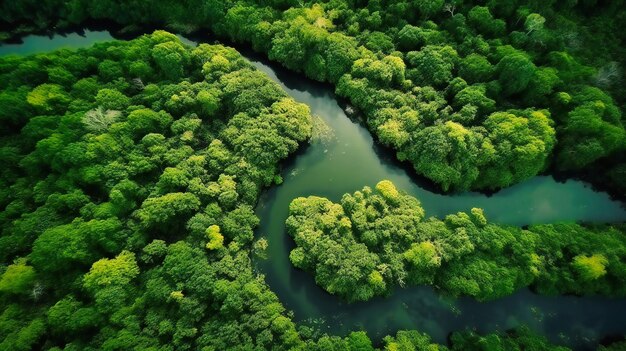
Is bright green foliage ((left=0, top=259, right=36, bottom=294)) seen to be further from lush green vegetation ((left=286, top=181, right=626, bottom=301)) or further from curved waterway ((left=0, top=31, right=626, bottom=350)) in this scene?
lush green vegetation ((left=286, top=181, right=626, bottom=301))

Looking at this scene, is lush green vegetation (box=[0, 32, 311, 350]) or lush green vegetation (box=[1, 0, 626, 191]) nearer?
lush green vegetation (box=[0, 32, 311, 350])

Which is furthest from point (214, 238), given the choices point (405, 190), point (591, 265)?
point (591, 265)

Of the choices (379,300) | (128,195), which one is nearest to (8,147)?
(128,195)

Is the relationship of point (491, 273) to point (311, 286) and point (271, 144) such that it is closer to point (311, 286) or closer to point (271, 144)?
point (311, 286)

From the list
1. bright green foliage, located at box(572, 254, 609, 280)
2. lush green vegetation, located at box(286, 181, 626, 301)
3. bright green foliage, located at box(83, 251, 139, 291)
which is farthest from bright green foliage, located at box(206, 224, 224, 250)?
bright green foliage, located at box(572, 254, 609, 280)

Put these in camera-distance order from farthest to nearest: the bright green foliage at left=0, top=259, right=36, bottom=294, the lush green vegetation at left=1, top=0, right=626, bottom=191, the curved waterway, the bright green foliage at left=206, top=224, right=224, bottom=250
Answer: the lush green vegetation at left=1, top=0, right=626, bottom=191
the curved waterway
the bright green foliage at left=206, top=224, right=224, bottom=250
the bright green foliage at left=0, top=259, right=36, bottom=294

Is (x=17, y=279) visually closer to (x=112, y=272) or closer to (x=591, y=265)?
(x=112, y=272)

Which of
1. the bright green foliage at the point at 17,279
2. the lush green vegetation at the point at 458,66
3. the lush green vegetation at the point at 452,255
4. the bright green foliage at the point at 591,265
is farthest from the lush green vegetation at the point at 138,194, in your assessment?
the bright green foliage at the point at 591,265
